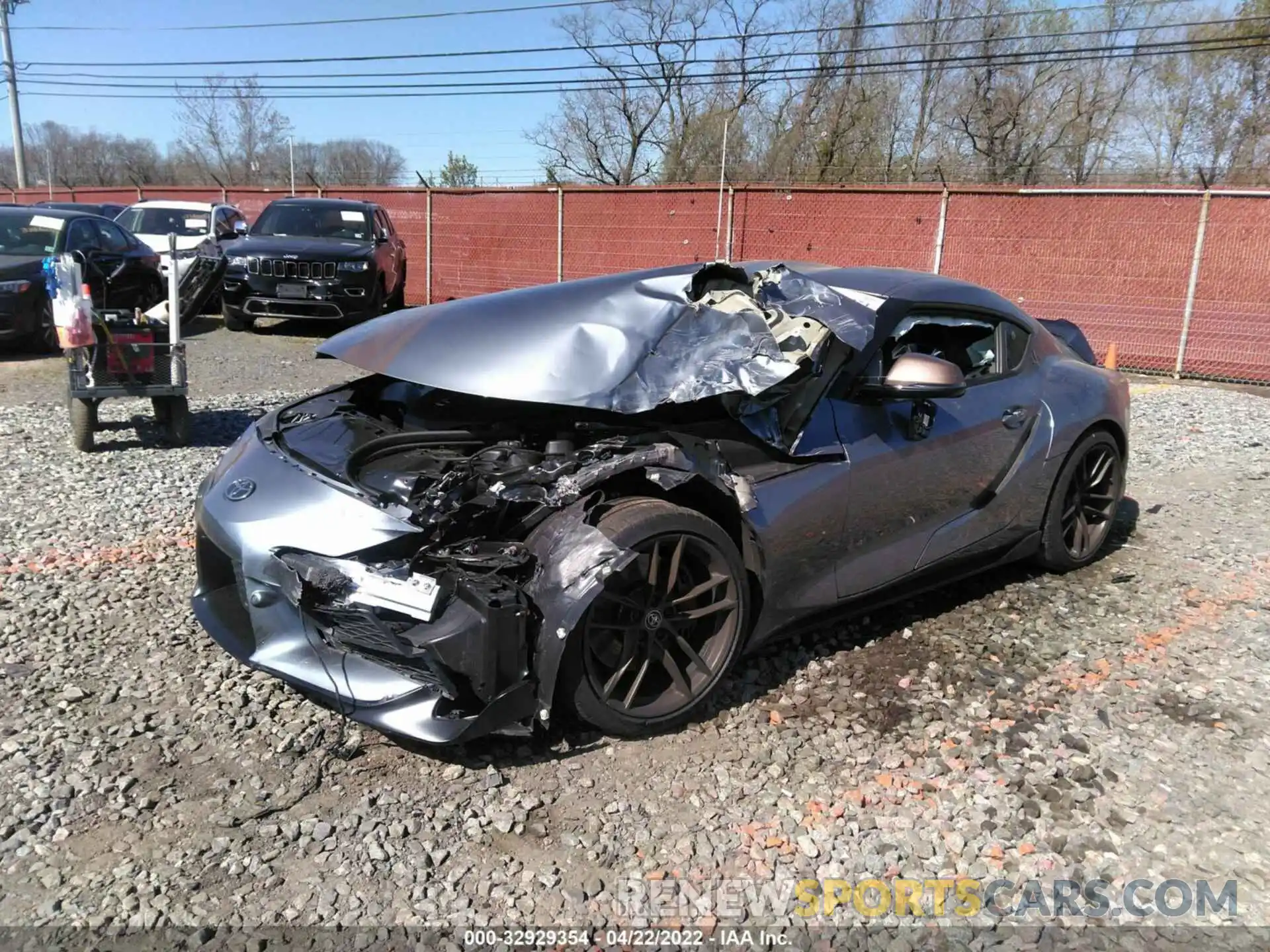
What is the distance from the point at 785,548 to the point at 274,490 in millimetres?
1778

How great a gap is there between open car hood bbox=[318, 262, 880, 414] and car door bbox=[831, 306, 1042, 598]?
395 mm

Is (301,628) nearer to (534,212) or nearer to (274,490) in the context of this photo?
(274,490)

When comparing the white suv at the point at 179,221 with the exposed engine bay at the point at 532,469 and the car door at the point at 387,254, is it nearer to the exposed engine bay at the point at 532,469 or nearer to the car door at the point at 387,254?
the car door at the point at 387,254

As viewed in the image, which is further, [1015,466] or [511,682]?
[1015,466]

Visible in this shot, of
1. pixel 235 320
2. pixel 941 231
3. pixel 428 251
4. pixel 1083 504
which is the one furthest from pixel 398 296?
pixel 1083 504

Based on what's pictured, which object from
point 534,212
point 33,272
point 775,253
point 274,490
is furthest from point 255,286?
point 274,490

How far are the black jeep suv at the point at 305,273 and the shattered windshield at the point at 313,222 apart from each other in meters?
0.01

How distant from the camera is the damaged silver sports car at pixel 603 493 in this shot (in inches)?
109

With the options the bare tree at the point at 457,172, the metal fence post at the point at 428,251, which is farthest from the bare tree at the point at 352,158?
the metal fence post at the point at 428,251

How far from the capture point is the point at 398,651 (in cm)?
274

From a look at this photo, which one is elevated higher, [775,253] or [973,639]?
[775,253]

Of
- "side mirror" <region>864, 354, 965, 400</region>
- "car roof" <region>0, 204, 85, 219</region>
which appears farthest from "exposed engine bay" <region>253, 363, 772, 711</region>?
"car roof" <region>0, 204, 85, 219</region>

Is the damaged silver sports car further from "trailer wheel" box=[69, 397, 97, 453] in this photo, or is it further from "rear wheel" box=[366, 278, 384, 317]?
"rear wheel" box=[366, 278, 384, 317]

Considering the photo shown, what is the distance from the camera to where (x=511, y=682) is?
274 cm
